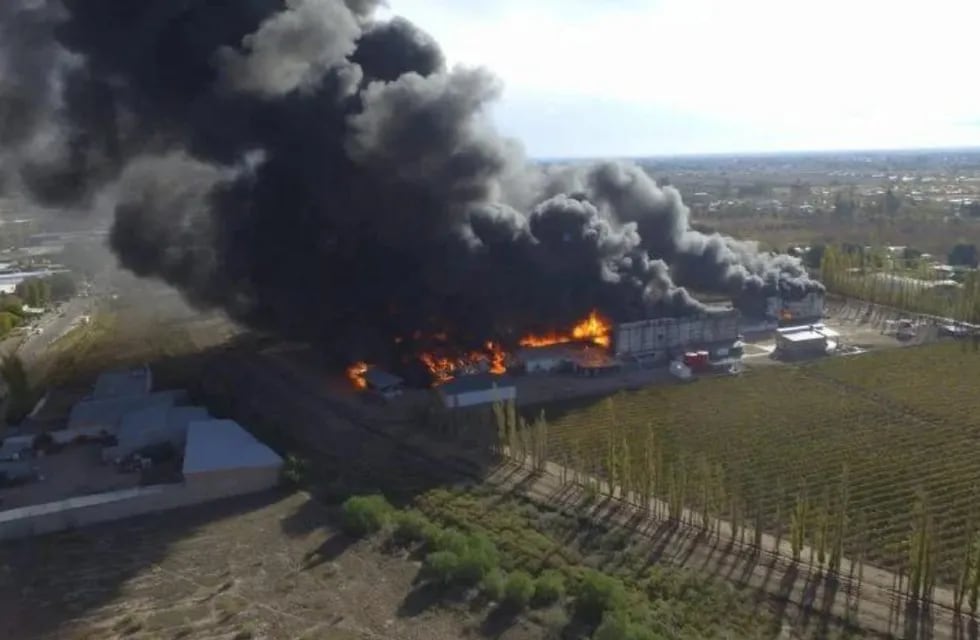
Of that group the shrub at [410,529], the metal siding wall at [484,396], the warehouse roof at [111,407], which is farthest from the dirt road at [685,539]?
the shrub at [410,529]

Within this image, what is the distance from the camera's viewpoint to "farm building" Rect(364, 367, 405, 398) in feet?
190

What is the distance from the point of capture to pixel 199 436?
1795 inches

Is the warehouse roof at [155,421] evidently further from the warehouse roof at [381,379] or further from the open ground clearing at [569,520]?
the warehouse roof at [381,379]

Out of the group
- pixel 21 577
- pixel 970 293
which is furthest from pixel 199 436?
pixel 970 293

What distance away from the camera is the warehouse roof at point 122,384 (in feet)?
185

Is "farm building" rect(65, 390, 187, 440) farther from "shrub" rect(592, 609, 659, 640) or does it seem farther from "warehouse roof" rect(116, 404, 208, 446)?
"shrub" rect(592, 609, 659, 640)

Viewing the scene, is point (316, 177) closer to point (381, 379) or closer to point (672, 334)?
point (381, 379)

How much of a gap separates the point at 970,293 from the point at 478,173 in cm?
4238

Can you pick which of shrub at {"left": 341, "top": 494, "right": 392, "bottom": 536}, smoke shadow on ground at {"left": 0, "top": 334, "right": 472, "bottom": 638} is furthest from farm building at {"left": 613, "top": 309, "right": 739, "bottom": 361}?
shrub at {"left": 341, "top": 494, "right": 392, "bottom": 536}

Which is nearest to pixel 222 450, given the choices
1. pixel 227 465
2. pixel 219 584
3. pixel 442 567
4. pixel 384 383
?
pixel 227 465

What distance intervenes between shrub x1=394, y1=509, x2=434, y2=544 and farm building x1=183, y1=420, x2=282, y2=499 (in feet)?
28.2

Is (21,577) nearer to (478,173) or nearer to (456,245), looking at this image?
(456,245)

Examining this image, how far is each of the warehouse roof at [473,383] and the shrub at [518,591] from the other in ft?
78.4

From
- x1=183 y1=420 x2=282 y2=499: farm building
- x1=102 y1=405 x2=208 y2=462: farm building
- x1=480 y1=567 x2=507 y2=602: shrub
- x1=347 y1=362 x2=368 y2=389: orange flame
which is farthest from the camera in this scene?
x1=347 y1=362 x2=368 y2=389: orange flame
